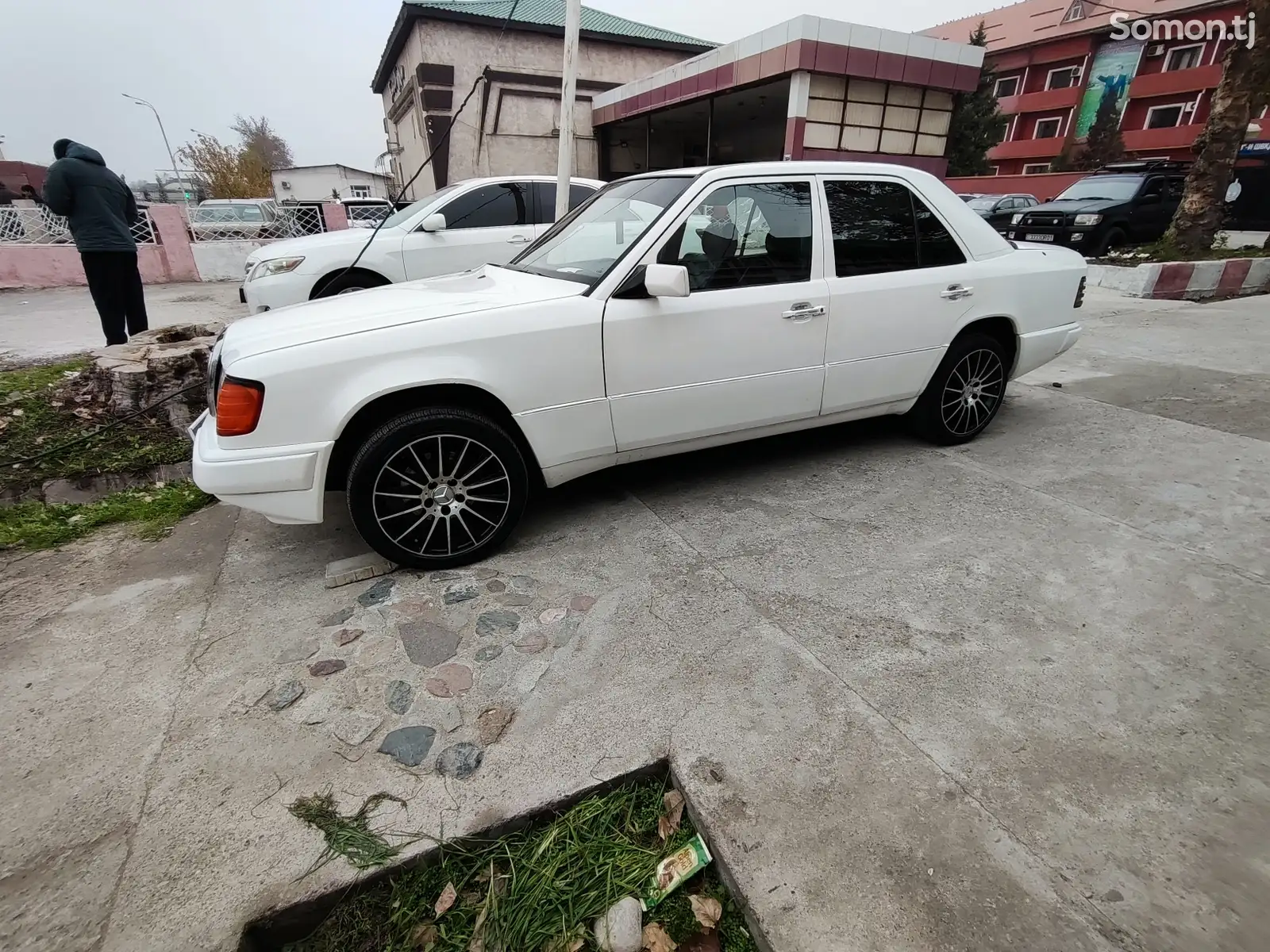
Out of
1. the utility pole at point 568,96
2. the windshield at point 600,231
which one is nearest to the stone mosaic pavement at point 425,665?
the windshield at point 600,231

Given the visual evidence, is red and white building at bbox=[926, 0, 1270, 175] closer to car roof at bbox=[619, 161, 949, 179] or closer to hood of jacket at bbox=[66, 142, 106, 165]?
car roof at bbox=[619, 161, 949, 179]

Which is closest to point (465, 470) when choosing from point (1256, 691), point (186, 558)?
point (186, 558)

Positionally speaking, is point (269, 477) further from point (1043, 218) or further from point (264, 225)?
point (1043, 218)

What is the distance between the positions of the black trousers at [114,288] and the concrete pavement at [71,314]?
2.17 feet

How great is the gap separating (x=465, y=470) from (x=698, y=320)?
4.30ft

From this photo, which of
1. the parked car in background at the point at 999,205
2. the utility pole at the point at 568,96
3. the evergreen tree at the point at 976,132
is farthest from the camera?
the evergreen tree at the point at 976,132

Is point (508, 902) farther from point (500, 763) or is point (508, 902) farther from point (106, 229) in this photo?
point (106, 229)

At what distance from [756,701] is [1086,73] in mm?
46804

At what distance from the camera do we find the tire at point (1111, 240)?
38.7 ft

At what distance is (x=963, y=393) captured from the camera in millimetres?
4043

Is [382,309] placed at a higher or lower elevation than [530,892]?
higher

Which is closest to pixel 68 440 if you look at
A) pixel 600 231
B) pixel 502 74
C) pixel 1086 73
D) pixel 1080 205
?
pixel 600 231

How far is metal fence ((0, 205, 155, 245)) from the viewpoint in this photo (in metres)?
10.7

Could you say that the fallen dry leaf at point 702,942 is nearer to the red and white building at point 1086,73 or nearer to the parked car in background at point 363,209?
the parked car in background at point 363,209
